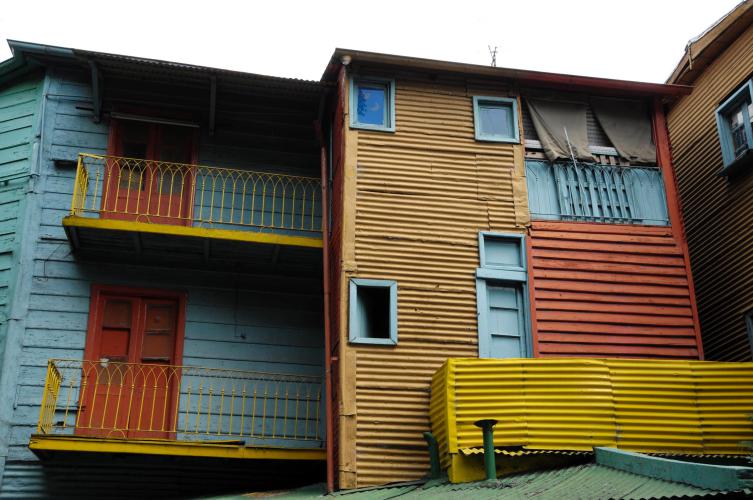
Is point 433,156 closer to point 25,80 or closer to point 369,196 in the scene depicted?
point 369,196

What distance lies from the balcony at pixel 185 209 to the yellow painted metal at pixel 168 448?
10.7 feet

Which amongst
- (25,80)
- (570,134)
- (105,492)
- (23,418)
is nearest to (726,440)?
(570,134)

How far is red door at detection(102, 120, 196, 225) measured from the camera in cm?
1540

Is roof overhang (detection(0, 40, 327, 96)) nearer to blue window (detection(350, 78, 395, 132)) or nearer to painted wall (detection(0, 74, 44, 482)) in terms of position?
painted wall (detection(0, 74, 44, 482))

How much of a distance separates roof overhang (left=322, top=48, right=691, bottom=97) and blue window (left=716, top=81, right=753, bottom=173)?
1092 mm

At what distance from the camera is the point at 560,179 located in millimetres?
15305

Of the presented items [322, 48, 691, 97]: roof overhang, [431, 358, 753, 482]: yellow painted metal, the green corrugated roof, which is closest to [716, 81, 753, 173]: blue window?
[322, 48, 691, 97]: roof overhang

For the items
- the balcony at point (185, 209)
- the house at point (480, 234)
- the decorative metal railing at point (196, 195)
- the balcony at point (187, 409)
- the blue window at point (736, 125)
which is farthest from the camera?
the blue window at point (736, 125)

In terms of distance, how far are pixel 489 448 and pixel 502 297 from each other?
Result: 376 cm

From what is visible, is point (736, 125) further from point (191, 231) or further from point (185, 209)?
point (185, 209)

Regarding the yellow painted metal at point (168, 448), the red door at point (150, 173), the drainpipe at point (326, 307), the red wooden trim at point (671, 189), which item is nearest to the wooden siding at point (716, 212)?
the red wooden trim at point (671, 189)

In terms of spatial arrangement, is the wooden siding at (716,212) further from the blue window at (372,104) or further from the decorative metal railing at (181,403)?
the decorative metal railing at (181,403)

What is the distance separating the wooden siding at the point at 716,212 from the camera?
51.2 feet

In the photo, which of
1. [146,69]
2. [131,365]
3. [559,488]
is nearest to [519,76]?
[146,69]
